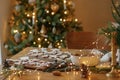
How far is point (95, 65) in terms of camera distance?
1.65 metres

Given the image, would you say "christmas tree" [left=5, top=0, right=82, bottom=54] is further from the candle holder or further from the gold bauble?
the candle holder

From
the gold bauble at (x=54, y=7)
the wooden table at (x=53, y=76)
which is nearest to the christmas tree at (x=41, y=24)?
the gold bauble at (x=54, y=7)

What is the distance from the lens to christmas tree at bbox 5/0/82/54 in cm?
386

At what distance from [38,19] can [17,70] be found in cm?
241

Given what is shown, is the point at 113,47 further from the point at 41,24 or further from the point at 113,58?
the point at 41,24

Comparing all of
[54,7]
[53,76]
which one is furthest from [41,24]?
[53,76]

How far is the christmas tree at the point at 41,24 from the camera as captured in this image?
386 centimetres

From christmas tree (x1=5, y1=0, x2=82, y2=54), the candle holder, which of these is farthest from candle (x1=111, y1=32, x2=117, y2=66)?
christmas tree (x1=5, y1=0, x2=82, y2=54)

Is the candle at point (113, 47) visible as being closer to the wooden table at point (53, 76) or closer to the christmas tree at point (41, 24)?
the wooden table at point (53, 76)

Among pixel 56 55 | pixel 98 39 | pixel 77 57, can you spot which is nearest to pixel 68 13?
pixel 98 39

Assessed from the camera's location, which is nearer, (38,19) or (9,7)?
(38,19)

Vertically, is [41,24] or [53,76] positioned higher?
[41,24]

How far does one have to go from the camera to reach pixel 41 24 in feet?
13.0

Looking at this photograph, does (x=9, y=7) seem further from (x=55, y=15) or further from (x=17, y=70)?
(x=17, y=70)
